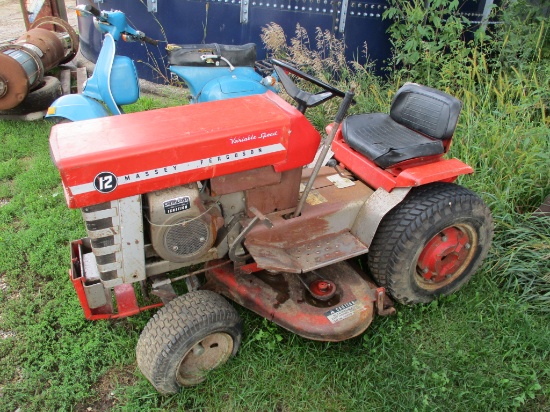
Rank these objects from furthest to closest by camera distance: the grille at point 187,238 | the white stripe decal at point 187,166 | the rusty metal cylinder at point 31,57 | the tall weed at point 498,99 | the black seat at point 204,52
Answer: the rusty metal cylinder at point 31,57 → the black seat at point 204,52 → the tall weed at point 498,99 → the grille at point 187,238 → the white stripe decal at point 187,166

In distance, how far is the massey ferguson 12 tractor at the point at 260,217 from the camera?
6.86 feet

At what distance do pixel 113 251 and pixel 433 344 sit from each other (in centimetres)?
175

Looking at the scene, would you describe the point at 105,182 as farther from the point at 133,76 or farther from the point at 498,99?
the point at 498,99

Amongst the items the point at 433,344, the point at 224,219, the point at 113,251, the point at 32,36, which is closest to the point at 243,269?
the point at 224,219

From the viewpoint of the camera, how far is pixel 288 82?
2.42m

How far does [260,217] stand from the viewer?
227 centimetres

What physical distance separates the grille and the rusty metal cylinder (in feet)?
11.2

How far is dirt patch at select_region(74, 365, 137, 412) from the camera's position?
232cm

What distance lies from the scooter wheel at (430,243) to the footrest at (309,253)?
186 mm

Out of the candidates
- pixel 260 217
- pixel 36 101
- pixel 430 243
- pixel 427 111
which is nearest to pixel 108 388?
pixel 260 217

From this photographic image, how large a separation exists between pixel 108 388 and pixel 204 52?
2.52 m

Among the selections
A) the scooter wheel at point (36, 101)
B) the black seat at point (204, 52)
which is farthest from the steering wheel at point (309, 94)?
the scooter wheel at point (36, 101)

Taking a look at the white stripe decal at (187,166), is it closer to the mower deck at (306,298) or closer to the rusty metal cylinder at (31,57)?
the mower deck at (306,298)

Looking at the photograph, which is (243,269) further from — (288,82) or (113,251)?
(288,82)
